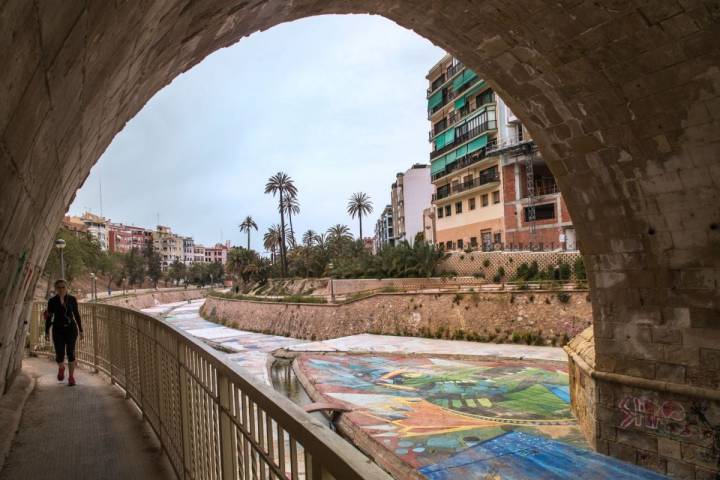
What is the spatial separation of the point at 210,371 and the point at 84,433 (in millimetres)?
3054

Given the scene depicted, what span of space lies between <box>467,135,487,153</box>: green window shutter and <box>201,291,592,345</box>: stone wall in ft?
59.3

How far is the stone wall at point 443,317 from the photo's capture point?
22312mm

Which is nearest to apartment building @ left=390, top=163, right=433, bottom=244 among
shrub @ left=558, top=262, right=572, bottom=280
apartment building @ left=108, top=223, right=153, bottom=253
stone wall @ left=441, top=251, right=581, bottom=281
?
stone wall @ left=441, top=251, right=581, bottom=281

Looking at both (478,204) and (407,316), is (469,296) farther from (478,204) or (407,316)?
(478,204)

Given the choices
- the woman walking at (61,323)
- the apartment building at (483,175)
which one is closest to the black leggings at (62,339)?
the woman walking at (61,323)

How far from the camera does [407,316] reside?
29.0m

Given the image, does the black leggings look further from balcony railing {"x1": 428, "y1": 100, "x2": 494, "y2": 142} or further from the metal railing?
balcony railing {"x1": 428, "y1": 100, "x2": 494, "y2": 142}

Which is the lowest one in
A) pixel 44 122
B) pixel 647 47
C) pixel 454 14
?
pixel 44 122

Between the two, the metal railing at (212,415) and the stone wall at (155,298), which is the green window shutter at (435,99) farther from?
the metal railing at (212,415)

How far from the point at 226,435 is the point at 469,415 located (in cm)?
1223

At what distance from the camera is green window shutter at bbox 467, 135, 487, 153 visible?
40878 millimetres

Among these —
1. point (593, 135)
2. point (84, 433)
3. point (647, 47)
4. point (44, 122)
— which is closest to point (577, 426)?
point (593, 135)

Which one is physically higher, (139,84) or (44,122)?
(139,84)

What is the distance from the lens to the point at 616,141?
7891 mm
